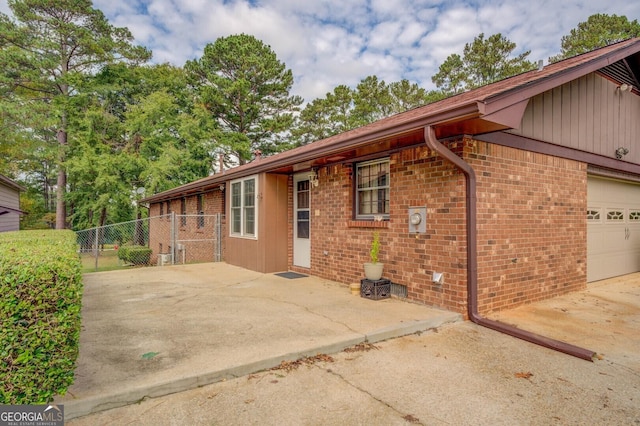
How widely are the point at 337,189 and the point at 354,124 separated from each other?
17933 mm

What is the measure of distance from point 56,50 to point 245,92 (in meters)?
10.3

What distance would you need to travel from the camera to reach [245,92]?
848 inches

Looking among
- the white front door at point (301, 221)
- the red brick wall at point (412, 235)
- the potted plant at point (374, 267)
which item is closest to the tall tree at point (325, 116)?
the white front door at point (301, 221)

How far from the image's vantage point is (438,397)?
8.55 ft

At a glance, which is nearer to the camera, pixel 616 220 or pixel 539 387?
pixel 539 387

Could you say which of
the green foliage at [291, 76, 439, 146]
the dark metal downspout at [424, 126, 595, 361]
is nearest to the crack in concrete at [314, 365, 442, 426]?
the dark metal downspout at [424, 126, 595, 361]

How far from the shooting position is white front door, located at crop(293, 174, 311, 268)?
7891 mm

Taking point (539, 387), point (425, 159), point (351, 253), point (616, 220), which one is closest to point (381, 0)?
point (425, 159)

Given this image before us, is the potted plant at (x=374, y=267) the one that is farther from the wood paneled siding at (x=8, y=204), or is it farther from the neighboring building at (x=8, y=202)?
the wood paneled siding at (x=8, y=204)

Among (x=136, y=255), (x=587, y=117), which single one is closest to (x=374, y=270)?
(x=587, y=117)

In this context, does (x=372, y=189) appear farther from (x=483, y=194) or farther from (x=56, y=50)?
(x=56, y=50)

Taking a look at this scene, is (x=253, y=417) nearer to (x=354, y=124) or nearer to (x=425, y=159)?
(x=425, y=159)

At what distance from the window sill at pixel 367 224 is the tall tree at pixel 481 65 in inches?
745

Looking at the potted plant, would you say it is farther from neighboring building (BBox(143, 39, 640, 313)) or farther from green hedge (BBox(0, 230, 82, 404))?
green hedge (BBox(0, 230, 82, 404))
